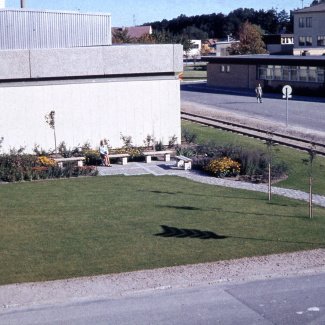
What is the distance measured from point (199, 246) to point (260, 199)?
5075 millimetres

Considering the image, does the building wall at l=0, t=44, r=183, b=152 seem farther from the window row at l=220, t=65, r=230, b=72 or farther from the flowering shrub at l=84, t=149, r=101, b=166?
the window row at l=220, t=65, r=230, b=72

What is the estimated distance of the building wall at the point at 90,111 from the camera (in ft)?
75.4

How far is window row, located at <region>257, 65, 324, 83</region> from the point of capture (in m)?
49.8

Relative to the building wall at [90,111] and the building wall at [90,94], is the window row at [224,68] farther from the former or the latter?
the building wall at [90,111]

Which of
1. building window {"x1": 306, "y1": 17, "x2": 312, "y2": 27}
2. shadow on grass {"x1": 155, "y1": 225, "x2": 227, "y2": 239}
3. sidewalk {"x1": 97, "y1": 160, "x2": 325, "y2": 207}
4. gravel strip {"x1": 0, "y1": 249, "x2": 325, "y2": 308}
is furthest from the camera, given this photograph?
building window {"x1": 306, "y1": 17, "x2": 312, "y2": 27}

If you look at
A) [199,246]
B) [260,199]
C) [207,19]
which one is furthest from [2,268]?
[207,19]

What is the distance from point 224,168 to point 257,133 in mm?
10642

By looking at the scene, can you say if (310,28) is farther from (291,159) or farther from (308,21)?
(291,159)

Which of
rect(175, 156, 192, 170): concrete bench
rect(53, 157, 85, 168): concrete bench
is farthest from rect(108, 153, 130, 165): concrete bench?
rect(175, 156, 192, 170): concrete bench

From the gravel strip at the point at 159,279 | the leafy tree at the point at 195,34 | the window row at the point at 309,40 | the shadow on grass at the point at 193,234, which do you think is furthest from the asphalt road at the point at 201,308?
the leafy tree at the point at 195,34

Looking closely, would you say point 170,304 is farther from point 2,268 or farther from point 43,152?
point 43,152

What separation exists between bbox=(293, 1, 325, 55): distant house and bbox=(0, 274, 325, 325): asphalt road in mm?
66776

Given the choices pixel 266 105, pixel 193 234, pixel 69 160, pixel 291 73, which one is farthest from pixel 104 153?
pixel 291 73

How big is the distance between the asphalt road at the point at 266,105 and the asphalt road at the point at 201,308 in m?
22.5
